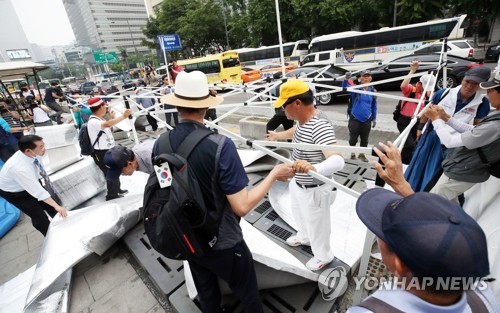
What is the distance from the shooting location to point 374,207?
1.02 m

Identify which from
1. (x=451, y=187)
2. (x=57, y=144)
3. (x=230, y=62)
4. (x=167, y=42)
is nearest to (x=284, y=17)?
(x=230, y=62)

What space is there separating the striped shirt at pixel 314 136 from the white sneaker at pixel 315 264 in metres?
0.80

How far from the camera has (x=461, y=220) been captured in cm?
71

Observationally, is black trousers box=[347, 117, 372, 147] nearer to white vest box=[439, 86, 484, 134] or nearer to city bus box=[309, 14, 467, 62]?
white vest box=[439, 86, 484, 134]

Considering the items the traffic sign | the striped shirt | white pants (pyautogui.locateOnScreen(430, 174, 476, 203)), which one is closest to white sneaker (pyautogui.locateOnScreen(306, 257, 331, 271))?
the striped shirt

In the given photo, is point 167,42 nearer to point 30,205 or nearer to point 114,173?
point 30,205

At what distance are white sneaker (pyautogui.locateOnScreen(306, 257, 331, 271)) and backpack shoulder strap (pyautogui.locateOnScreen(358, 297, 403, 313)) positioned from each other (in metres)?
1.61

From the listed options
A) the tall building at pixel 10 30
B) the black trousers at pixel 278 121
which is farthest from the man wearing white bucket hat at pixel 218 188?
the tall building at pixel 10 30

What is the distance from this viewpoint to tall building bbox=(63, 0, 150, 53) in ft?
310

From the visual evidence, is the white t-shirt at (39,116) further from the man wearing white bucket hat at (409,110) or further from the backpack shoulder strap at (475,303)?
the backpack shoulder strap at (475,303)

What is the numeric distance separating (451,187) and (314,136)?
152 cm

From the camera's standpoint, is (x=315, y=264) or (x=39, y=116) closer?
(x=315, y=264)

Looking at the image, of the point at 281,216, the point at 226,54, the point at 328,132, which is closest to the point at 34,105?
the point at 281,216

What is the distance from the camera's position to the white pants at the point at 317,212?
6.93 feet
